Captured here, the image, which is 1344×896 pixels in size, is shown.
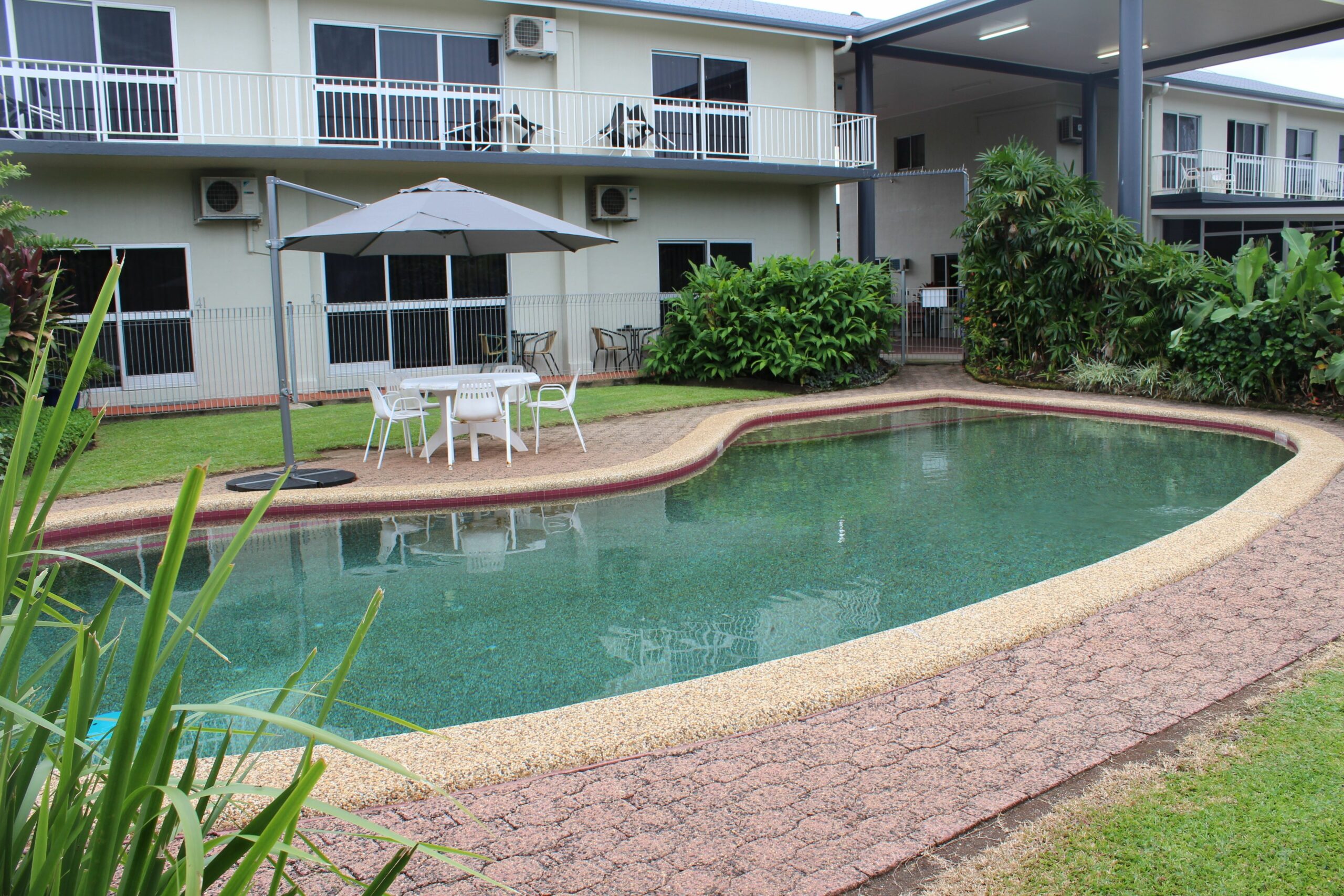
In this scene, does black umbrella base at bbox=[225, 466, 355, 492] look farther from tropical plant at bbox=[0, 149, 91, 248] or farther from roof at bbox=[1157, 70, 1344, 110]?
roof at bbox=[1157, 70, 1344, 110]

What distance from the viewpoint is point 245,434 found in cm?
1098

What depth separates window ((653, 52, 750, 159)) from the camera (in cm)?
1688

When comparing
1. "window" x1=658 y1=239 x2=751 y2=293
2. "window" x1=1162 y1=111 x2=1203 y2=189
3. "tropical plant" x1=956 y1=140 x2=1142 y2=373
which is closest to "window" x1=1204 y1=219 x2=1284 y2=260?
"window" x1=1162 y1=111 x2=1203 y2=189

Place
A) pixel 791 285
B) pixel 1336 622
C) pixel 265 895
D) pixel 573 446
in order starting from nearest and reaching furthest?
pixel 265 895 → pixel 1336 622 → pixel 573 446 → pixel 791 285

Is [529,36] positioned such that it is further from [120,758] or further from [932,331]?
[120,758]

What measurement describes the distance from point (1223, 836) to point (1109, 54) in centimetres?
1996

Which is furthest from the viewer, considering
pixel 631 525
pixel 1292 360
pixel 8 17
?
pixel 8 17

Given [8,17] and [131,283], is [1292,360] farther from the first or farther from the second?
[8,17]

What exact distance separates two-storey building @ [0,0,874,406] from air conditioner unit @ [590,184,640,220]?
0.10 feet

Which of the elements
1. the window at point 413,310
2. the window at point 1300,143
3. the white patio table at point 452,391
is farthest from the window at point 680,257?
the window at point 1300,143

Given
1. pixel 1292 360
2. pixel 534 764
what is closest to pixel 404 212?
pixel 534 764

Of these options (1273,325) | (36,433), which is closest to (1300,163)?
(1273,325)

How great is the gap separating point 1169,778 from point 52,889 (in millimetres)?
2867

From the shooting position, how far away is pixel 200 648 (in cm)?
498
